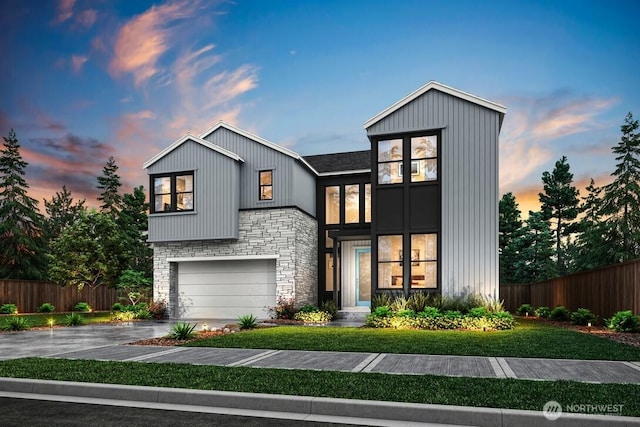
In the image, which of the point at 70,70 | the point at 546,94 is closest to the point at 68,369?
the point at 70,70

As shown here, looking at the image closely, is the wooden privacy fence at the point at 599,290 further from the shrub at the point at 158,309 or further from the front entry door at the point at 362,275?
the shrub at the point at 158,309

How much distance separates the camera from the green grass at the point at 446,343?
8.84 meters

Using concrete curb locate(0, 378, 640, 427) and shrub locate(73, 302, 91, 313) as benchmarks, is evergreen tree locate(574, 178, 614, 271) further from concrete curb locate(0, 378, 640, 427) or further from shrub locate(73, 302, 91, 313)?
shrub locate(73, 302, 91, 313)

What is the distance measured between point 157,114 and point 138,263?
18151 millimetres

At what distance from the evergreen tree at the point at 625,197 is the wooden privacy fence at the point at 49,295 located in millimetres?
31419

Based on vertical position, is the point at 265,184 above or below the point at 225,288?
above

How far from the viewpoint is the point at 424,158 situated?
54.2 feet

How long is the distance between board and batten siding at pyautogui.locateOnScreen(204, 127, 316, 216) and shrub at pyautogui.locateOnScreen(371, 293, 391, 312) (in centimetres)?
536

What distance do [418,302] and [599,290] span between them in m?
5.88

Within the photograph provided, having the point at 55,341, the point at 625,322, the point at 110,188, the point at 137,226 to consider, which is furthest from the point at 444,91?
the point at 110,188

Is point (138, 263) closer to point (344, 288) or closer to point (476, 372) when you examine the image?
point (344, 288)

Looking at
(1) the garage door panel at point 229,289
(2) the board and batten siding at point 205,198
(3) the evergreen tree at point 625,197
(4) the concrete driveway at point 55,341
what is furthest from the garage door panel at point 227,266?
(3) the evergreen tree at point 625,197

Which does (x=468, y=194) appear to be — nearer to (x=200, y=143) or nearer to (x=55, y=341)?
(x=200, y=143)

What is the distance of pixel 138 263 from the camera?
4131 cm
